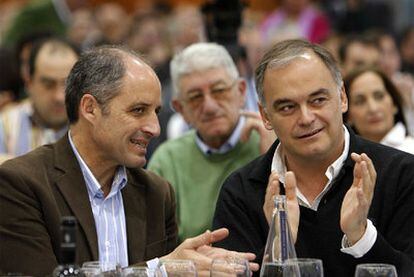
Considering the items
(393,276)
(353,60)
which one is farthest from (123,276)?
(353,60)

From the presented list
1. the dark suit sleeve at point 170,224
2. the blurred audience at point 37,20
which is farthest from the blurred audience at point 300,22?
the dark suit sleeve at point 170,224

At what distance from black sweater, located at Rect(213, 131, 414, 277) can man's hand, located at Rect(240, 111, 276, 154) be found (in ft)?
3.25

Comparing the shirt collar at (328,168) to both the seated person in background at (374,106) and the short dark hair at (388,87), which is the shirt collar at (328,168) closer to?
the seated person in background at (374,106)

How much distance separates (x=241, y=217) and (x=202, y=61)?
1413 millimetres

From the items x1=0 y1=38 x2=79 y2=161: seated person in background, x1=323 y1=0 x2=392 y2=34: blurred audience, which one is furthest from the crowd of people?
x1=323 y1=0 x2=392 y2=34: blurred audience

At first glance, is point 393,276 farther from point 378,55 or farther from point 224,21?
point 378,55

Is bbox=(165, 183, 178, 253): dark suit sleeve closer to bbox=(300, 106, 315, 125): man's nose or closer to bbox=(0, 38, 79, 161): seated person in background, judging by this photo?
bbox=(300, 106, 315, 125): man's nose

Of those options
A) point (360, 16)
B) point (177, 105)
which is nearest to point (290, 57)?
point (177, 105)

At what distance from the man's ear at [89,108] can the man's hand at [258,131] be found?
1308 millimetres

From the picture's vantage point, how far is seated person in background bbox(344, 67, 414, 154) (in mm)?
5273

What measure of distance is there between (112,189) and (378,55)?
4.17m

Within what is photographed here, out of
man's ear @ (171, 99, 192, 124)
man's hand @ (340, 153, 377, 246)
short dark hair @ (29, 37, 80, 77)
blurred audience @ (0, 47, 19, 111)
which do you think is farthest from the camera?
Result: blurred audience @ (0, 47, 19, 111)

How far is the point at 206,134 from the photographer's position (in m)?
4.84

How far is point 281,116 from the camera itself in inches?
139
